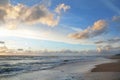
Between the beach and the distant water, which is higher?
the distant water

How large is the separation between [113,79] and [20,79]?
797cm

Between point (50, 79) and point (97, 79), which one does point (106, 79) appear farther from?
point (50, 79)

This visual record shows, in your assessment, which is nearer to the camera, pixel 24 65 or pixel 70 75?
pixel 70 75

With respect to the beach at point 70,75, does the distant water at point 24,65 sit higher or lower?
higher

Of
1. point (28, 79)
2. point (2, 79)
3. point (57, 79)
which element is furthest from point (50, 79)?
point (2, 79)

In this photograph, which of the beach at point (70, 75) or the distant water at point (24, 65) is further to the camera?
the distant water at point (24, 65)

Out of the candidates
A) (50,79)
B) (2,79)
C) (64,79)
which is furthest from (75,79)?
(2,79)

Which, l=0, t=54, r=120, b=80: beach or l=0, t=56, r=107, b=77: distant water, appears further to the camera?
l=0, t=56, r=107, b=77: distant water

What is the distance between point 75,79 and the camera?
17172 mm

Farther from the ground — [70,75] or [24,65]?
[24,65]

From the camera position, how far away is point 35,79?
1784 centimetres

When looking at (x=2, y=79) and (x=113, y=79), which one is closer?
(x=113, y=79)

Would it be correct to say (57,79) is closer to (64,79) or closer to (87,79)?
(64,79)

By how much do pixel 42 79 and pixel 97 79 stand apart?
4659 millimetres
